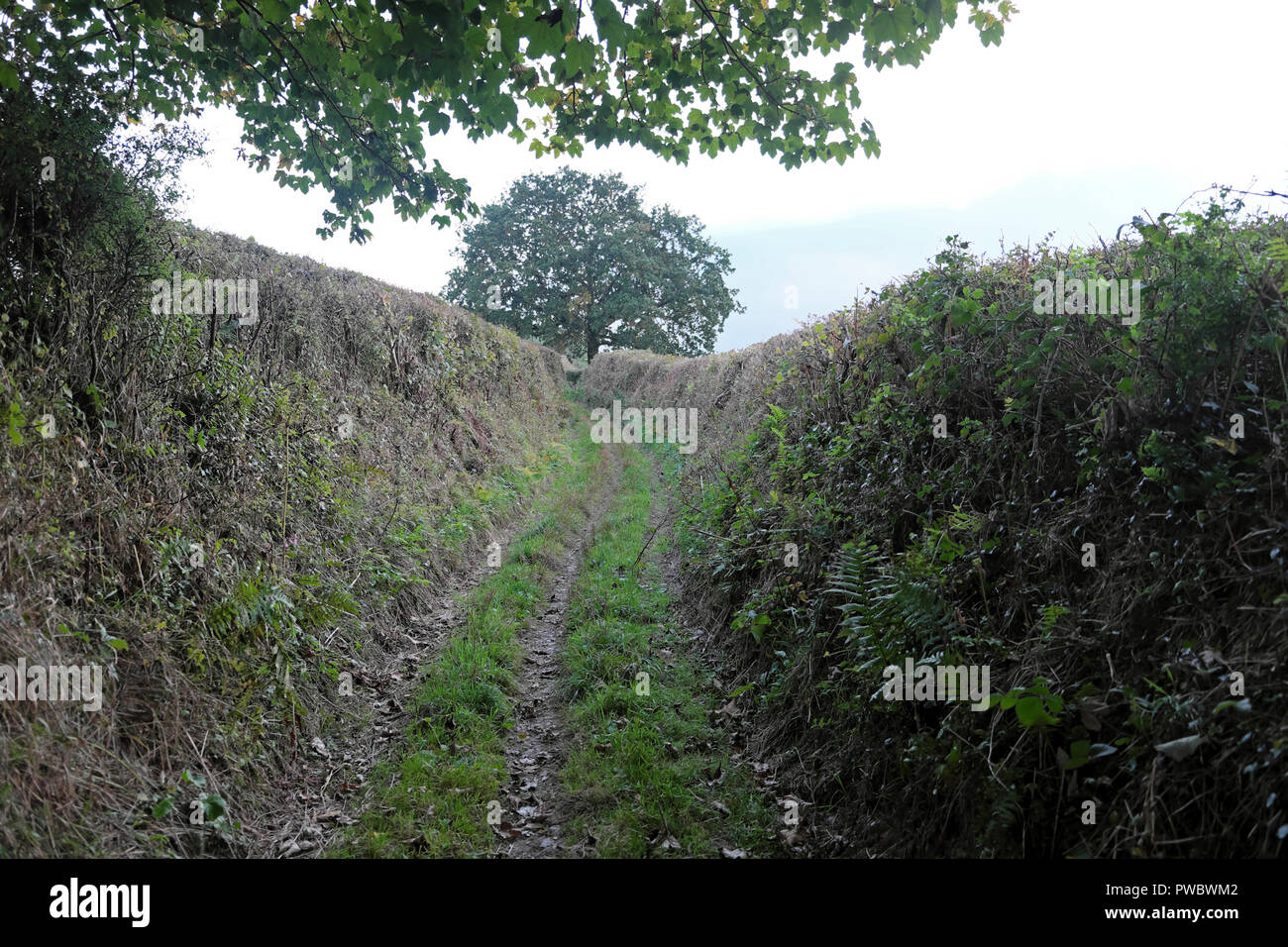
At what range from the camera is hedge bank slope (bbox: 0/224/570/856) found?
3.70 metres

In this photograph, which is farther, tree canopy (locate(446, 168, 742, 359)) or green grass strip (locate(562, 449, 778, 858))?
tree canopy (locate(446, 168, 742, 359))

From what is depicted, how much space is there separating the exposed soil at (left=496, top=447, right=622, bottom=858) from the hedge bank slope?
1120 millimetres

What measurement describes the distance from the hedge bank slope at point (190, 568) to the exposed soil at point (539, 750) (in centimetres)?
112

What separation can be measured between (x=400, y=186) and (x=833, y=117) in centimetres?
529

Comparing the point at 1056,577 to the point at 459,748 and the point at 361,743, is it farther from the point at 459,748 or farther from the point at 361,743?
the point at 361,743

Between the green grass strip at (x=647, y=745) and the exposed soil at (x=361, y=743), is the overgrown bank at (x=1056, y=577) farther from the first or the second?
the exposed soil at (x=361, y=743)

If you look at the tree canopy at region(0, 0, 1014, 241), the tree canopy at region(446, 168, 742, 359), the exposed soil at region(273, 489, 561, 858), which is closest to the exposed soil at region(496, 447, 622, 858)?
the exposed soil at region(273, 489, 561, 858)

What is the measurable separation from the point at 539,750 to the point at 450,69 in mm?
5480

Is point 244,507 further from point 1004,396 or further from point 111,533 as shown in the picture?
point 1004,396

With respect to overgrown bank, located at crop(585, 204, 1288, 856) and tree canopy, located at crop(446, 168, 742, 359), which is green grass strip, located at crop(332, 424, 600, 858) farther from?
tree canopy, located at crop(446, 168, 742, 359)

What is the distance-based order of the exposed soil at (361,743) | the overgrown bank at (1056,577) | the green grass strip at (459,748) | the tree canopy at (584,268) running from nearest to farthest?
the overgrown bank at (1056,577) < the green grass strip at (459,748) < the exposed soil at (361,743) < the tree canopy at (584,268)

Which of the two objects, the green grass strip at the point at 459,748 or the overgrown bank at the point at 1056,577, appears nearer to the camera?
the overgrown bank at the point at 1056,577

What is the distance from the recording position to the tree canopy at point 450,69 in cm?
502

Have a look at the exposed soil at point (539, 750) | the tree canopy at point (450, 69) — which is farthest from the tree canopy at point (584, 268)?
the exposed soil at point (539, 750)
